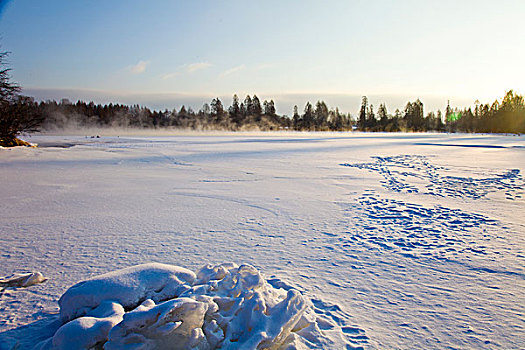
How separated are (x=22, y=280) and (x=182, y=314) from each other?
1.60 m

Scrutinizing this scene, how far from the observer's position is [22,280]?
2.30m

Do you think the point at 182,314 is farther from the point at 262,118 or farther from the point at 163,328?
the point at 262,118

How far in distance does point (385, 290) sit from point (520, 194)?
491 centimetres

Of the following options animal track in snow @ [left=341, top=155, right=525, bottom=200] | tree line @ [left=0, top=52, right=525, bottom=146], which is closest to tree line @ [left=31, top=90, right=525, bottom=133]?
tree line @ [left=0, top=52, right=525, bottom=146]

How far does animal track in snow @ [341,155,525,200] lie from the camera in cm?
560

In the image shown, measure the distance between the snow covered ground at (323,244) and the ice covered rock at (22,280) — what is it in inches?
2.8

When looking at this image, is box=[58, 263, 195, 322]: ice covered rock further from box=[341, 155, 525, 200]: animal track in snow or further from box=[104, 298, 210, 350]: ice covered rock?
box=[341, 155, 525, 200]: animal track in snow

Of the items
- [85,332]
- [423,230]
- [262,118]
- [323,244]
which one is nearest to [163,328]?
[85,332]

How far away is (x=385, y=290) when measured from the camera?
7.38ft

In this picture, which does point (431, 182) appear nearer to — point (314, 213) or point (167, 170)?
point (314, 213)

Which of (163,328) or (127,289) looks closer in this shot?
(163,328)

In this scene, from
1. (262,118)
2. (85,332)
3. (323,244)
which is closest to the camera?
(85,332)

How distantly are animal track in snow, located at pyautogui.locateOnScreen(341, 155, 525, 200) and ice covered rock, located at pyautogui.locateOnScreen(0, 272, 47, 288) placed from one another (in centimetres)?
552

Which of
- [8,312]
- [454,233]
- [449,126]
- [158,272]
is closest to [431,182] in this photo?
[454,233]
